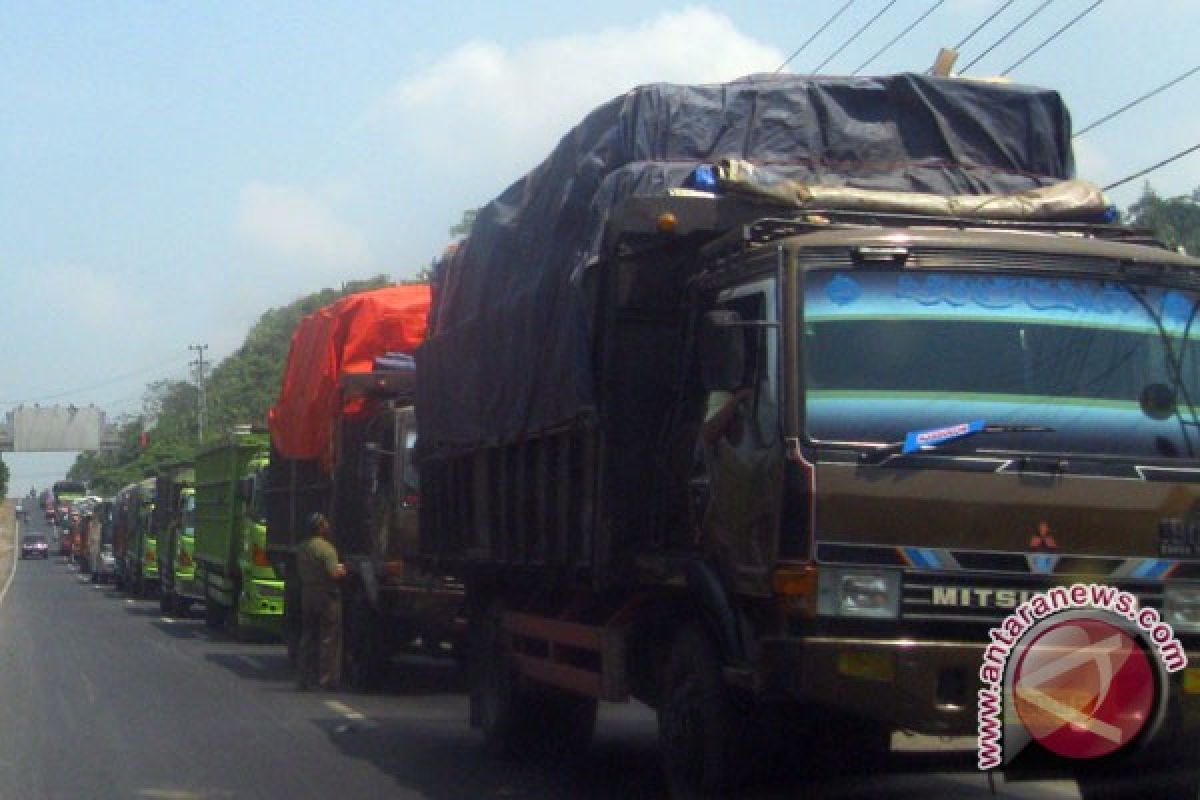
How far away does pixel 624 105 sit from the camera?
385 inches

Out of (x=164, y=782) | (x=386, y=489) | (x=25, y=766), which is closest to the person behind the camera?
(x=164, y=782)

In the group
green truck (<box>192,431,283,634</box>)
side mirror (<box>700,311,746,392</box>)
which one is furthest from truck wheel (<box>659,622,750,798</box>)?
green truck (<box>192,431,283,634</box>)

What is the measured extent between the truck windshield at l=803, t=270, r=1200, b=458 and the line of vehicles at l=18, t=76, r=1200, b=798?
1cm

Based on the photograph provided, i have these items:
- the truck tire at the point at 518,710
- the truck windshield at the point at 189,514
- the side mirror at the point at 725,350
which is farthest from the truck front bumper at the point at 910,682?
the truck windshield at the point at 189,514

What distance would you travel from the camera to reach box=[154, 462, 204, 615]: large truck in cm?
3344

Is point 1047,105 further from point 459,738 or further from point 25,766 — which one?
point 25,766

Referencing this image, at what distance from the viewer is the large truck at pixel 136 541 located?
4222 centimetres

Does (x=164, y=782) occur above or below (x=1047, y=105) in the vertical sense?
below

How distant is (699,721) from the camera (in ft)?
27.8

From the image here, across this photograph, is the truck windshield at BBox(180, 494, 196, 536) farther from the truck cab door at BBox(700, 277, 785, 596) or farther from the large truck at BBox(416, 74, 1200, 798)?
the truck cab door at BBox(700, 277, 785, 596)

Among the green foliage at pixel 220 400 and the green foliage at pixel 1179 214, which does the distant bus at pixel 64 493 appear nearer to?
the green foliage at pixel 220 400

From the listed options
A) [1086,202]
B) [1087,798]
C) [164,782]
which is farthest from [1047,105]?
[164,782]

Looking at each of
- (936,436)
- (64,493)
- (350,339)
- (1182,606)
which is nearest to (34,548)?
(64,493)

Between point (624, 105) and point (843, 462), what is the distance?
3.05 meters
